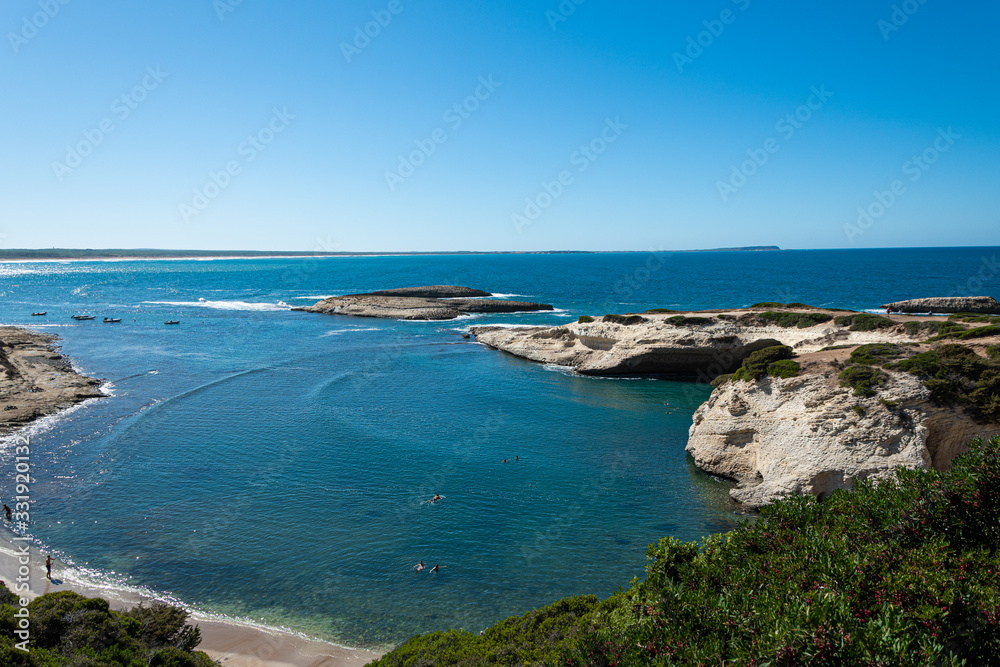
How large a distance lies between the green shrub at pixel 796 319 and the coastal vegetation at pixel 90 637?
163 feet

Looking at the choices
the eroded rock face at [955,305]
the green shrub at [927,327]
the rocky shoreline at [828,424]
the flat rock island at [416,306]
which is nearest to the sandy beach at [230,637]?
the rocky shoreline at [828,424]

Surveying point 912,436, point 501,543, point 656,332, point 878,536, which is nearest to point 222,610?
point 501,543

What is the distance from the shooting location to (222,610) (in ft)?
63.4

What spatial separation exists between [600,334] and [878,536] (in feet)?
149

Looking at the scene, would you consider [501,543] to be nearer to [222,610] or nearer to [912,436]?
[222,610]

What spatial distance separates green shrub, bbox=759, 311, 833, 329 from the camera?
49.1 metres

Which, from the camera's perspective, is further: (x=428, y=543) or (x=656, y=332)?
(x=656, y=332)

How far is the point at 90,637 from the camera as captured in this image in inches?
525

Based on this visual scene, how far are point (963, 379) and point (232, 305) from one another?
120 meters

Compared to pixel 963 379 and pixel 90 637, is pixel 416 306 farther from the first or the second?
pixel 90 637

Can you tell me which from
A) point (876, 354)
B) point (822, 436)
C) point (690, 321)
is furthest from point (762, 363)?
point (690, 321)

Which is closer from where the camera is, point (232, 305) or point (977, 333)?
point (977, 333)

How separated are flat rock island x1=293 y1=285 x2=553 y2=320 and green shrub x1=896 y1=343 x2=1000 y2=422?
74034mm

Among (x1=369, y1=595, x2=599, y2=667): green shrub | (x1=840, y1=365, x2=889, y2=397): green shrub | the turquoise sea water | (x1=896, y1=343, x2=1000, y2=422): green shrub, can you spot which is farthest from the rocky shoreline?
(x1=369, y1=595, x2=599, y2=667): green shrub
